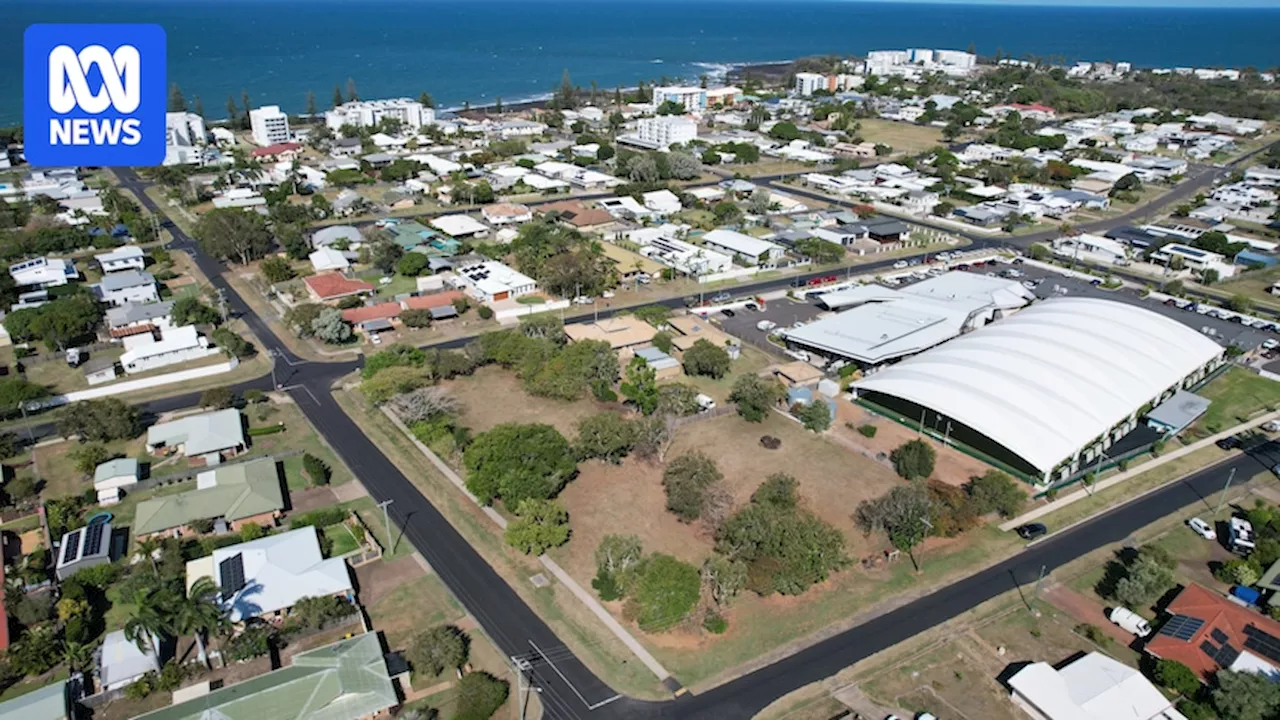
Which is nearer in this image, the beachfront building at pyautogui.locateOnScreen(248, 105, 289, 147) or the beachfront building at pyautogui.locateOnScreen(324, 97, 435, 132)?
the beachfront building at pyautogui.locateOnScreen(248, 105, 289, 147)

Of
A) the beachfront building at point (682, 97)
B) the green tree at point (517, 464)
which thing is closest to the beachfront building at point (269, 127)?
the beachfront building at point (682, 97)

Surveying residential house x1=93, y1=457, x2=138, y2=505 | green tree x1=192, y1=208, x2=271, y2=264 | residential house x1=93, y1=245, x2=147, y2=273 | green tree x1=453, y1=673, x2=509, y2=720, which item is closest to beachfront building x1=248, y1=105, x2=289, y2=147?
green tree x1=192, y1=208, x2=271, y2=264

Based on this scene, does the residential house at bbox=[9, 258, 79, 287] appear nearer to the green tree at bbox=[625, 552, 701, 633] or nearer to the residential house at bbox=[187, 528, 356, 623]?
the residential house at bbox=[187, 528, 356, 623]

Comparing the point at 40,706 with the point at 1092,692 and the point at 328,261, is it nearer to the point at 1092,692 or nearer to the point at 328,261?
the point at 1092,692

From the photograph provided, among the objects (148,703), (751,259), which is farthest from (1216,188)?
(148,703)

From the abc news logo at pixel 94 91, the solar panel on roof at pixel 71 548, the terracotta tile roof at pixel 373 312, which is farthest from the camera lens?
the terracotta tile roof at pixel 373 312

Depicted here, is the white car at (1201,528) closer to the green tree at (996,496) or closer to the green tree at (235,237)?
the green tree at (996,496)
